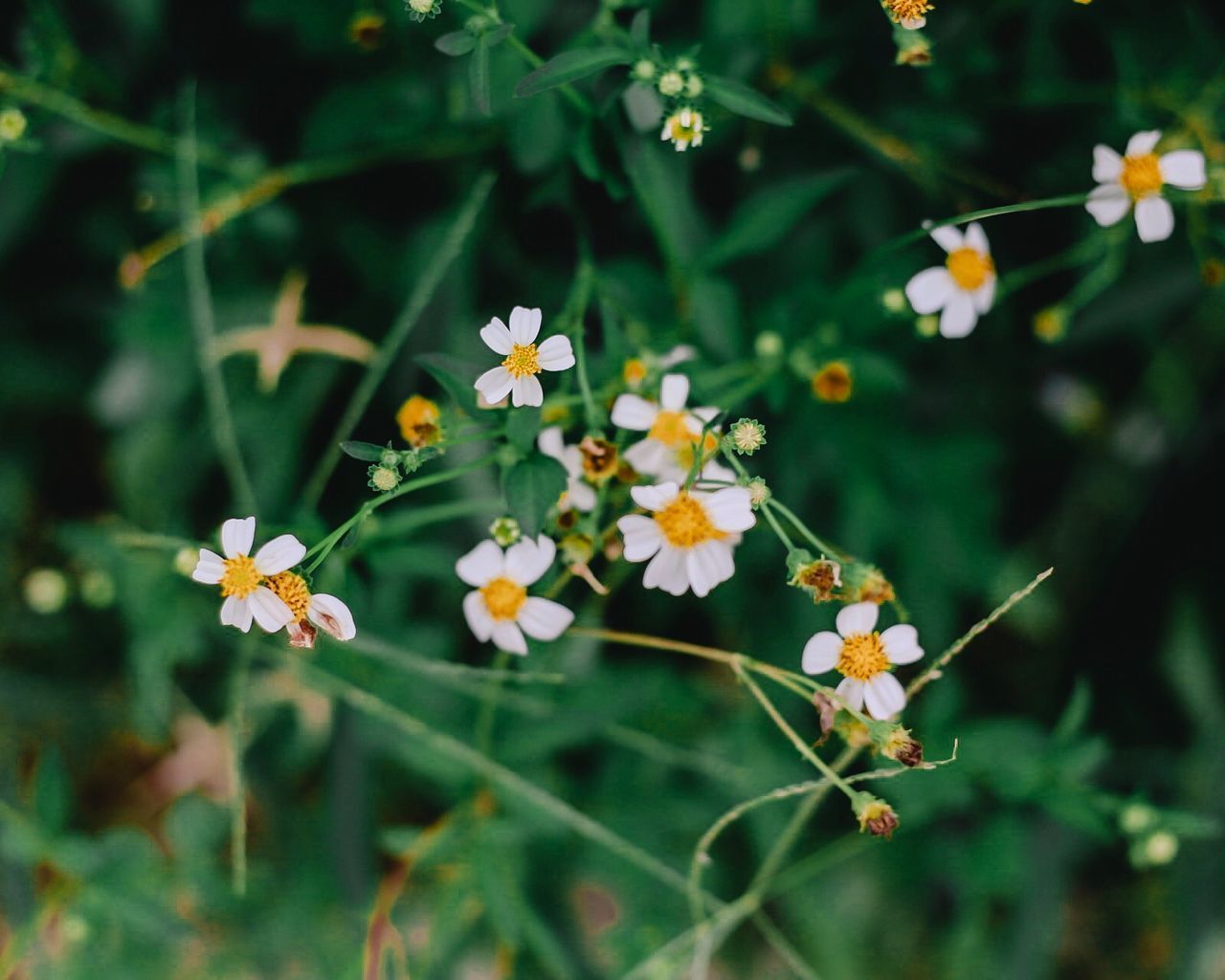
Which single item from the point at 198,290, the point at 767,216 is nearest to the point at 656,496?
the point at 767,216

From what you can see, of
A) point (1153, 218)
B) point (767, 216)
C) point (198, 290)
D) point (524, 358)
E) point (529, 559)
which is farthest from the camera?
point (198, 290)

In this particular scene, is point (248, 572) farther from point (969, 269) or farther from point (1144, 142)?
point (1144, 142)

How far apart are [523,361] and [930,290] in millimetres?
524

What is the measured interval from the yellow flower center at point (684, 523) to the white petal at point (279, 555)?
0.32 meters

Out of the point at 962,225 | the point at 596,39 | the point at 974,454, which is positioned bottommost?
the point at 974,454

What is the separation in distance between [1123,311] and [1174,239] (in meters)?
0.15

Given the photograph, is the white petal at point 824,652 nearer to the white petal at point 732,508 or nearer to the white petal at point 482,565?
the white petal at point 732,508

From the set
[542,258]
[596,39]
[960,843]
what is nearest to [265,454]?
[542,258]

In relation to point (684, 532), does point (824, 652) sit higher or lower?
lower

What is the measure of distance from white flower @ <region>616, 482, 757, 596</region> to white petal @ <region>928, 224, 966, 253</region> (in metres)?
0.42

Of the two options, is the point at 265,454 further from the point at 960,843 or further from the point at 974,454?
the point at 960,843

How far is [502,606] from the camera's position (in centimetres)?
104

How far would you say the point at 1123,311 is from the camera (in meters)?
1.64

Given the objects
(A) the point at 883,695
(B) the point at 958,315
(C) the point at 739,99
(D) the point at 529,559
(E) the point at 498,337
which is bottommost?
(A) the point at 883,695
